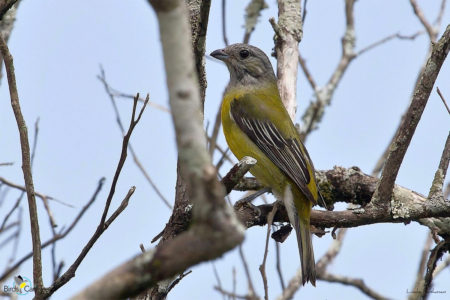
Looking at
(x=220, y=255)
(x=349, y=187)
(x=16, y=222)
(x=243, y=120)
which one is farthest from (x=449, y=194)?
(x=220, y=255)

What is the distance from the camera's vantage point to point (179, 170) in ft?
14.8

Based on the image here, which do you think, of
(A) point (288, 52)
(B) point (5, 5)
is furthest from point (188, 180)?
(A) point (288, 52)

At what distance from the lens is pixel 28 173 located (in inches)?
126

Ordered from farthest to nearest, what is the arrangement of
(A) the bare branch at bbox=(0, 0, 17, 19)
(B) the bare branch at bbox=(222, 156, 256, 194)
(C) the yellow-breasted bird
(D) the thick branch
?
(C) the yellow-breasted bird, (D) the thick branch, (A) the bare branch at bbox=(0, 0, 17, 19), (B) the bare branch at bbox=(222, 156, 256, 194)

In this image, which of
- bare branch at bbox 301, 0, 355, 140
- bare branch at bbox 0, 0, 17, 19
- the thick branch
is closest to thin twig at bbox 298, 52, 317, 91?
bare branch at bbox 301, 0, 355, 140

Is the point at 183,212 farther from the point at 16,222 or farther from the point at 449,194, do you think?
the point at 449,194

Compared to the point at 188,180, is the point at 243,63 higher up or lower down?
higher up

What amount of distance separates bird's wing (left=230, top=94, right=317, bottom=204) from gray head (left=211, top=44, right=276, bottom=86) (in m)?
0.52

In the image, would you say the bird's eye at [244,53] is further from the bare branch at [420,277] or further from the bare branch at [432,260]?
the bare branch at [432,260]

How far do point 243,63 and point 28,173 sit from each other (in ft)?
12.7

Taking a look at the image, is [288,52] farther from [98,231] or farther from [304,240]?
[98,231]

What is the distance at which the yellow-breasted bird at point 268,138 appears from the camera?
5.14 meters

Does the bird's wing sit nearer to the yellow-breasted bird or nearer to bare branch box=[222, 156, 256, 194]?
the yellow-breasted bird

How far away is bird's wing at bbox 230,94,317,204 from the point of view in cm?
550
